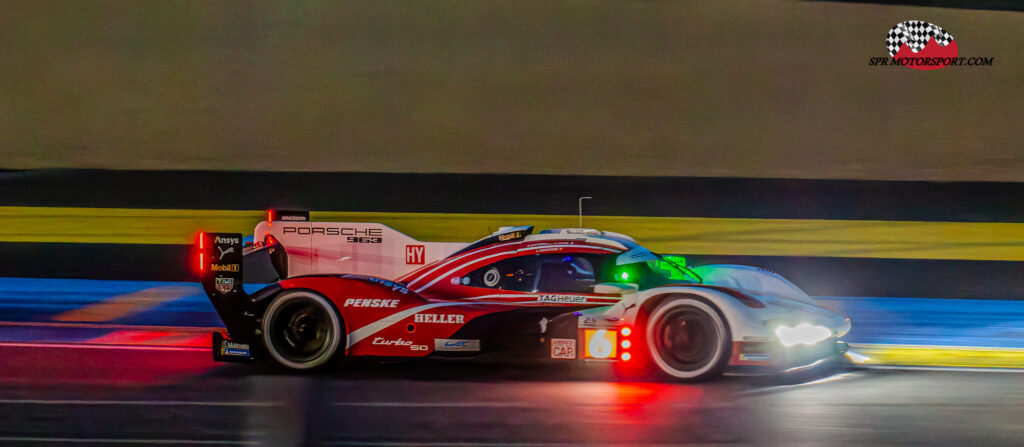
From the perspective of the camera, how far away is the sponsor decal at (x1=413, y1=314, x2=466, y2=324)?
20.5ft

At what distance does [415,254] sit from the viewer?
267 inches

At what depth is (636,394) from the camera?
5766mm

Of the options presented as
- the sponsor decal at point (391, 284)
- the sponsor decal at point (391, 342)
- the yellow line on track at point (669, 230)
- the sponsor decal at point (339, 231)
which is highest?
the yellow line on track at point (669, 230)

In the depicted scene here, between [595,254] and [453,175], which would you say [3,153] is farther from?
[595,254]

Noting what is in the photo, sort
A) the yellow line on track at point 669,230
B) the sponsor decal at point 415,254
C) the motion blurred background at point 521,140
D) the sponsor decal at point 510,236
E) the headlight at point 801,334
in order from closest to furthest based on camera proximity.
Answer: the headlight at point 801,334 < the sponsor decal at point 510,236 < the sponsor decal at point 415,254 < the motion blurred background at point 521,140 < the yellow line on track at point 669,230

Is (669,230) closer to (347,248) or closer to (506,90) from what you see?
(506,90)

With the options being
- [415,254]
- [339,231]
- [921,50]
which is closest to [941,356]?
[415,254]

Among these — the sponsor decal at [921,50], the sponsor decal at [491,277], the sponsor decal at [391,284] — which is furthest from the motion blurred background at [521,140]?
the sponsor decal at [491,277]

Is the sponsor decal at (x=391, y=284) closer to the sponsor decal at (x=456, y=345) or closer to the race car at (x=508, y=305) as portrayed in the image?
the race car at (x=508, y=305)

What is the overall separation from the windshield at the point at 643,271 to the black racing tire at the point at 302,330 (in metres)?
1.91

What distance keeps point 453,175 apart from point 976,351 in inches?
291

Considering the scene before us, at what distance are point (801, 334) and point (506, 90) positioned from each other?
8644 millimetres

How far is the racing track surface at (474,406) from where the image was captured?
480 cm

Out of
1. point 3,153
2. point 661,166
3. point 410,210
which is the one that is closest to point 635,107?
point 661,166
